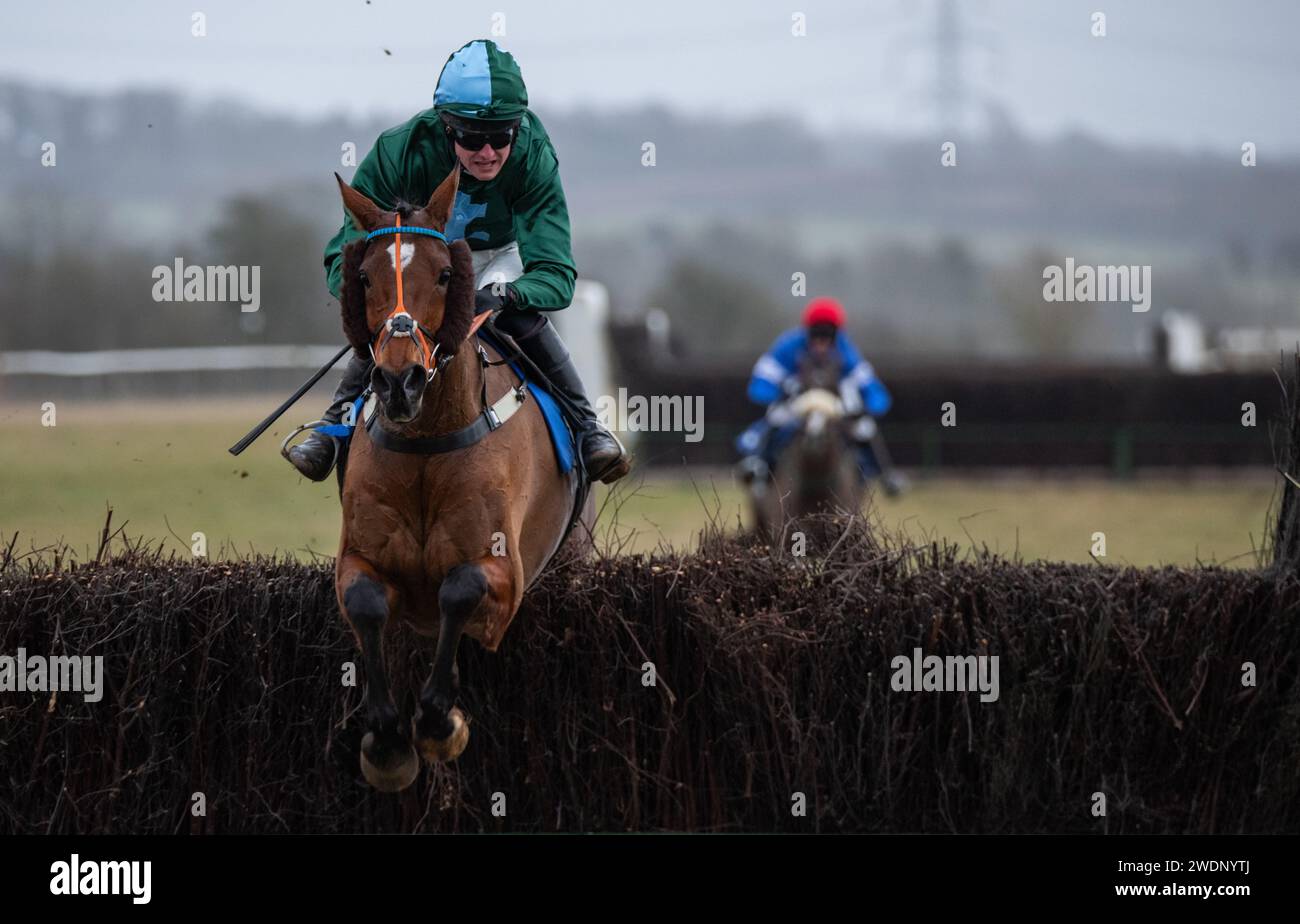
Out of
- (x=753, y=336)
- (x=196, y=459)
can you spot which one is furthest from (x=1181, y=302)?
(x=196, y=459)

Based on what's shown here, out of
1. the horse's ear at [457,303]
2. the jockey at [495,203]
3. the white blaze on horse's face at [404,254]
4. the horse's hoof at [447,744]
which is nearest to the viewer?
the white blaze on horse's face at [404,254]

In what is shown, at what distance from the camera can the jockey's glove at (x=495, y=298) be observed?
620 cm

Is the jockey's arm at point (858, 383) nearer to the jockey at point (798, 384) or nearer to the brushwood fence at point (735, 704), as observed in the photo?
the jockey at point (798, 384)

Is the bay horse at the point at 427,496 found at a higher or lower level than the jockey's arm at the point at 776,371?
lower

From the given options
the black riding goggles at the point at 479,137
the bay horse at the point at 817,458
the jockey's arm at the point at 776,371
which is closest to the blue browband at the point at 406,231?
the black riding goggles at the point at 479,137

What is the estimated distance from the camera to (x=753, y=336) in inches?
2478

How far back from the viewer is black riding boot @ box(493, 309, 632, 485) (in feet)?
21.6

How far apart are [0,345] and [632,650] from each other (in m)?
40.2

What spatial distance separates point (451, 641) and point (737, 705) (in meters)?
1.45

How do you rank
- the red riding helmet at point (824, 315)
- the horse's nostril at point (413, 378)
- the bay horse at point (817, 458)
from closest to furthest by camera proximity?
the horse's nostril at point (413, 378), the bay horse at point (817, 458), the red riding helmet at point (824, 315)

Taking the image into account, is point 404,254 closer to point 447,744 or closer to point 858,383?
point 447,744

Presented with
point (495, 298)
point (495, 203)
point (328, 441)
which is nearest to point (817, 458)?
point (495, 203)

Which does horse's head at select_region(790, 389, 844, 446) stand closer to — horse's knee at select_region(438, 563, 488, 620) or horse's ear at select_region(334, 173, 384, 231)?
horse's knee at select_region(438, 563, 488, 620)

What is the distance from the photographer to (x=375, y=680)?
5586 mm
